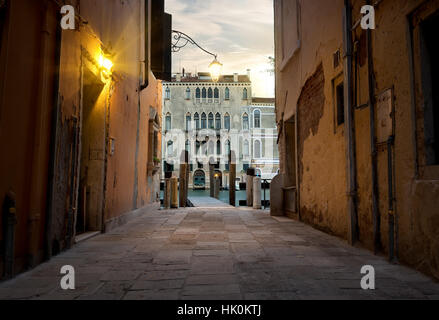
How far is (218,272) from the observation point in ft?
10.1

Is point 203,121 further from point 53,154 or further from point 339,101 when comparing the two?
point 53,154

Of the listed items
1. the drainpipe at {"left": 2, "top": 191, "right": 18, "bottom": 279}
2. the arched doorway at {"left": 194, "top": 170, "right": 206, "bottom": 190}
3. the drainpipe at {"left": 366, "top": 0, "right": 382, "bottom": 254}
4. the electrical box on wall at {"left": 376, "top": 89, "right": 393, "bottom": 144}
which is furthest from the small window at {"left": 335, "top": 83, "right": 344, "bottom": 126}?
the arched doorway at {"left": 194, "top": 170, "right": 206, "bottom": 190}

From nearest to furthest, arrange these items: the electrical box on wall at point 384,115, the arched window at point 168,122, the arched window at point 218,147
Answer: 1. the electrical box on wall at point 384,115
2. the arched window at point 168,122
3. the arched window at point 218,147

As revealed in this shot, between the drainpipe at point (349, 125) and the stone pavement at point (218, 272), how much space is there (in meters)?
0.50

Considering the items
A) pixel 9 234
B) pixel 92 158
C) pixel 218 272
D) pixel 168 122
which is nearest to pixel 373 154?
pixel 218 272

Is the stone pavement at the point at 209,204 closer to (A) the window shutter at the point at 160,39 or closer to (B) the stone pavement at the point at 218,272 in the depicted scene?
(A) the window shutter at the point at 160,39

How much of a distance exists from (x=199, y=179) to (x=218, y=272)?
36785mm

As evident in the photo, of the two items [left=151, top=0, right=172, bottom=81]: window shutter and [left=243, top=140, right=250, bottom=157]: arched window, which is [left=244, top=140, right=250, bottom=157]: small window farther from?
[left=151, top=0, right=172, bottom=81]: window shutter

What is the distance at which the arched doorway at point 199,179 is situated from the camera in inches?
1558

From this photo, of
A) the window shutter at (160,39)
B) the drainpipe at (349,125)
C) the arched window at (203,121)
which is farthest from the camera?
the arched window at (203,121)

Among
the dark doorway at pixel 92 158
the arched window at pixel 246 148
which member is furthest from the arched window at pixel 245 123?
the dark doorway at pixel 92 158
